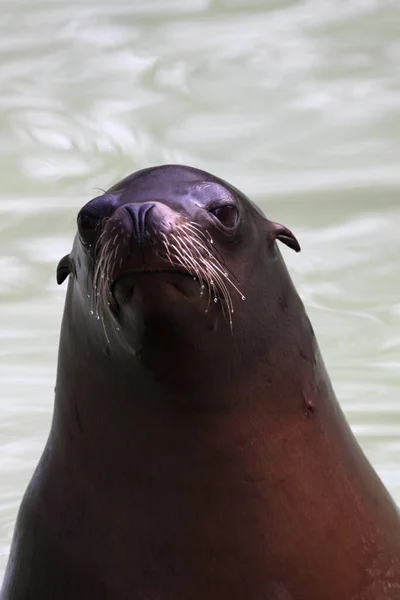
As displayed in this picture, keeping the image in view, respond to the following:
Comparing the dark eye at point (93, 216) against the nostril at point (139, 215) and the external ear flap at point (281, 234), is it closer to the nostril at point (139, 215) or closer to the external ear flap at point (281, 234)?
the nostril at point (139, 215)

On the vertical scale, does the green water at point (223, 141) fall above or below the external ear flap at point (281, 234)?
above

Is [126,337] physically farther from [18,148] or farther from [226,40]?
[226,40]

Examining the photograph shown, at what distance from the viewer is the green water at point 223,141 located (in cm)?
556

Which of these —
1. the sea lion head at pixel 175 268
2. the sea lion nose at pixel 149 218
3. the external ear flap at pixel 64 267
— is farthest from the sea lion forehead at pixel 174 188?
the external ear flap at pixel 64 267

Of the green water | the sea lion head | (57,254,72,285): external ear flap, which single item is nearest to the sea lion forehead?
the sea lion head

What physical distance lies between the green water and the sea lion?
1764 mm

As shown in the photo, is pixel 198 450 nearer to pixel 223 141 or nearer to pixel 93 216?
pixel 93 216

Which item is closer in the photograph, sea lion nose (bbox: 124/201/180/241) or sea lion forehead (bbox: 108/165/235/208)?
sea lion nose (bbox: 124/201/180/241)

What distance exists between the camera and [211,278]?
7.98 feet

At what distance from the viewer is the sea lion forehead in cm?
250

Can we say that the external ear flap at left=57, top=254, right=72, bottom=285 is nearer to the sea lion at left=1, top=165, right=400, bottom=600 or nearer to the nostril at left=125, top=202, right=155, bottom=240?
the sea lion at left=1, top=165, right=400, bottom=600

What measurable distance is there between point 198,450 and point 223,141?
4863 mm

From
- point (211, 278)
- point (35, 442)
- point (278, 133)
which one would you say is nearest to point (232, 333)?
point (211, 278)

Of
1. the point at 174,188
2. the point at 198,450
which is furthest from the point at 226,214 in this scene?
the point at 198,450
